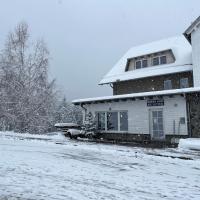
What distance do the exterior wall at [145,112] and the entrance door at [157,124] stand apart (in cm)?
26

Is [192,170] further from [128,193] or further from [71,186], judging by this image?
[71,186]

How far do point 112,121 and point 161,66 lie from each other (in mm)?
7139

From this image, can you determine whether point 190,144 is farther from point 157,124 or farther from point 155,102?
point 155,102

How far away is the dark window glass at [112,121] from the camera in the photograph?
22.5 metres

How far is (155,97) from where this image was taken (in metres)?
19.5

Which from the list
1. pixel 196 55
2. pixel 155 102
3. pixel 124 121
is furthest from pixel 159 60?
pixel 155 102

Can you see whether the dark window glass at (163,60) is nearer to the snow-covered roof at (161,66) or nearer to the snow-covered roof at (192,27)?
the snow-covered roof at (161,66)

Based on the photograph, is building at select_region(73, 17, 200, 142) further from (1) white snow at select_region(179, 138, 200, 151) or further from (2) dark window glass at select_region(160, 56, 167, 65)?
(1) white snow at select_region(179, 138, 200, 151)

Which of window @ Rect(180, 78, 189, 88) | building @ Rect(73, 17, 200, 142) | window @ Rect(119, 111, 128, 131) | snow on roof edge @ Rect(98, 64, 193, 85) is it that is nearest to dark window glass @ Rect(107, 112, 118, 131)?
building @ Rect(73, 17, 200, 142)

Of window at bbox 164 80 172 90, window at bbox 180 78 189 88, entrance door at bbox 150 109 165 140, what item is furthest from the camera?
window at bbox 164 80 172 90

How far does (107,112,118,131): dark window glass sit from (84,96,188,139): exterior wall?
14.9 inches

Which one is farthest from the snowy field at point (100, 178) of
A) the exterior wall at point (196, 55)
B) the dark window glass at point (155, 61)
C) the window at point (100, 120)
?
the dark window glass at point (155, 61)

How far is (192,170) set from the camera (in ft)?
31.8

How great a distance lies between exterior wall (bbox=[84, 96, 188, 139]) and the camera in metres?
18.4
